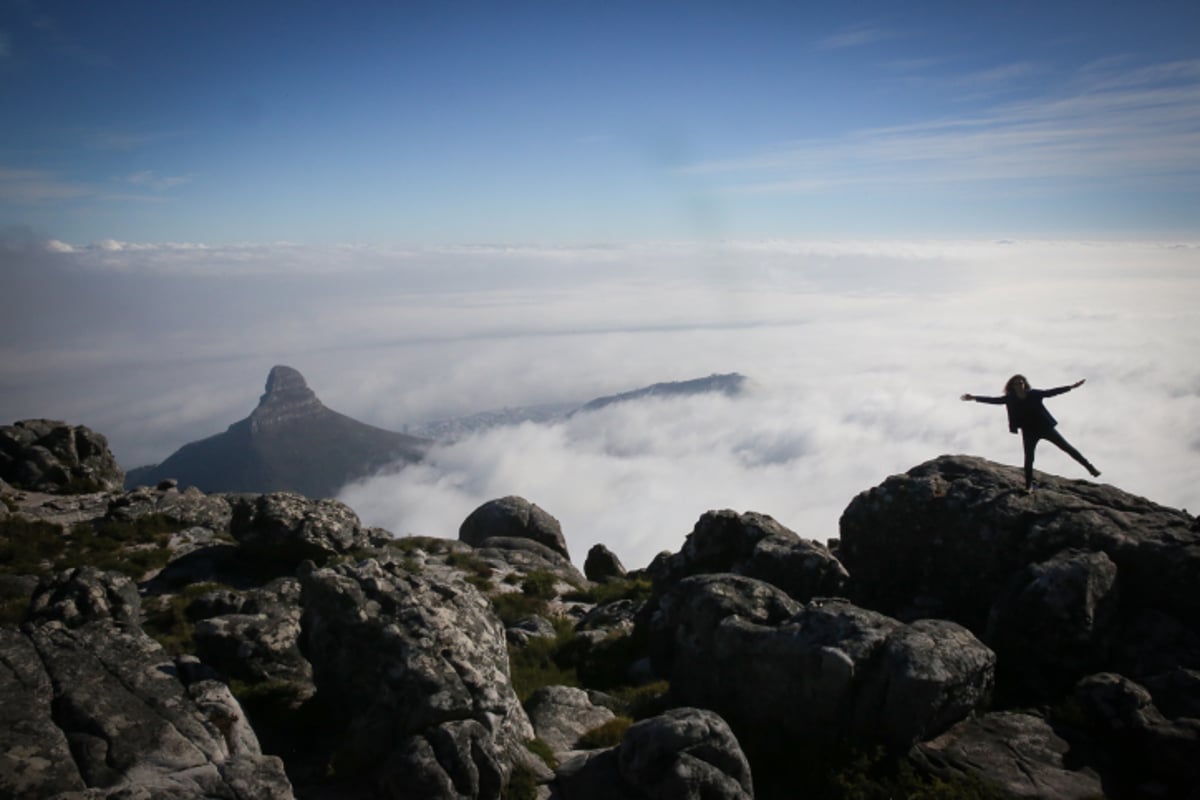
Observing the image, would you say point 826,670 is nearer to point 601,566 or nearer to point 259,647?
point 259,647

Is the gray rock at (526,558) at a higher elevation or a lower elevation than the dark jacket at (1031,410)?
lower

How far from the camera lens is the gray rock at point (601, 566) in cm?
4484

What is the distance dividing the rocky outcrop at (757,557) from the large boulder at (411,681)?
10557mm

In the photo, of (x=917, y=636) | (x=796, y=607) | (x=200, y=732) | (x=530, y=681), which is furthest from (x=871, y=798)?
(x=200, y=732)

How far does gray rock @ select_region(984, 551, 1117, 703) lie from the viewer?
16.8 m

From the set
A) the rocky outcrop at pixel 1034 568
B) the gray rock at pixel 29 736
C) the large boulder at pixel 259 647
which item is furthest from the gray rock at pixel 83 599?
the rocky outcrop at pixel 1034 568

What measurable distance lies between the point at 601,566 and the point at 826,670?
1239 inches

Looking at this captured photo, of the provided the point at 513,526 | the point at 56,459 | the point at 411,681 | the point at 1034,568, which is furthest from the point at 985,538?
the point at 56,459

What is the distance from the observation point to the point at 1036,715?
15.4 m

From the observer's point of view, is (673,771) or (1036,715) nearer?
(673,771)

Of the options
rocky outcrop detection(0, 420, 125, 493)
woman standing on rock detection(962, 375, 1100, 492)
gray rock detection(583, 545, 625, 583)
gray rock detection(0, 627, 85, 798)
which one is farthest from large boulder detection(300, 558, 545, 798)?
rocky outcrop detection(0, 420, 125, 493)

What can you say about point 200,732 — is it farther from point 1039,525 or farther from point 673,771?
point 1039,525

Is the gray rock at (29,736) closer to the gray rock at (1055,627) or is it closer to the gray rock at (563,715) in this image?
the gray rock at (563,715)

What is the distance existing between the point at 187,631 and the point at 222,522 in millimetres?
17427
